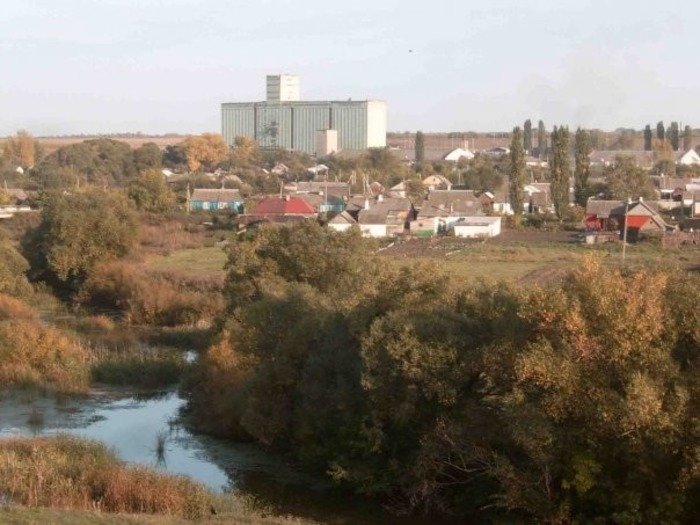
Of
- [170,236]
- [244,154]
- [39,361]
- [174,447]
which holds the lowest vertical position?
[174,447]

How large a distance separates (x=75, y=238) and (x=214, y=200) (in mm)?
22535

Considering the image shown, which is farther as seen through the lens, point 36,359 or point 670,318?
point 36,359

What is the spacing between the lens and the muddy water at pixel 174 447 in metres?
14.6

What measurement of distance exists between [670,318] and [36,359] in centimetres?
1352

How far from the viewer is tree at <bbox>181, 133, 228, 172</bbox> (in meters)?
87.0

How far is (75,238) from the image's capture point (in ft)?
111

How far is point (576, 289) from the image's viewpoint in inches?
507

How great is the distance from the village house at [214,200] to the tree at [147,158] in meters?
27.8

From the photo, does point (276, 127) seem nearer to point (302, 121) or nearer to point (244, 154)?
point (302, 121)

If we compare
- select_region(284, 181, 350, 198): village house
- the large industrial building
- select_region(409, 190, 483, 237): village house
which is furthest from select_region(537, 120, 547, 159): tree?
select_region(409, 190, 483, 237): village house

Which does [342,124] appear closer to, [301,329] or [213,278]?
[213,278]

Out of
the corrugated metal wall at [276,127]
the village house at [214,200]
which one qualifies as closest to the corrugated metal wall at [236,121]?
the corrugated metal wall at [276,127]

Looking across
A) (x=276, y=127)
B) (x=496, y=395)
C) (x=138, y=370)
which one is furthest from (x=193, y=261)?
(x=276, y=127)

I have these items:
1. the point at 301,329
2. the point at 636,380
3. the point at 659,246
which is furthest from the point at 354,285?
the point at 659,246
